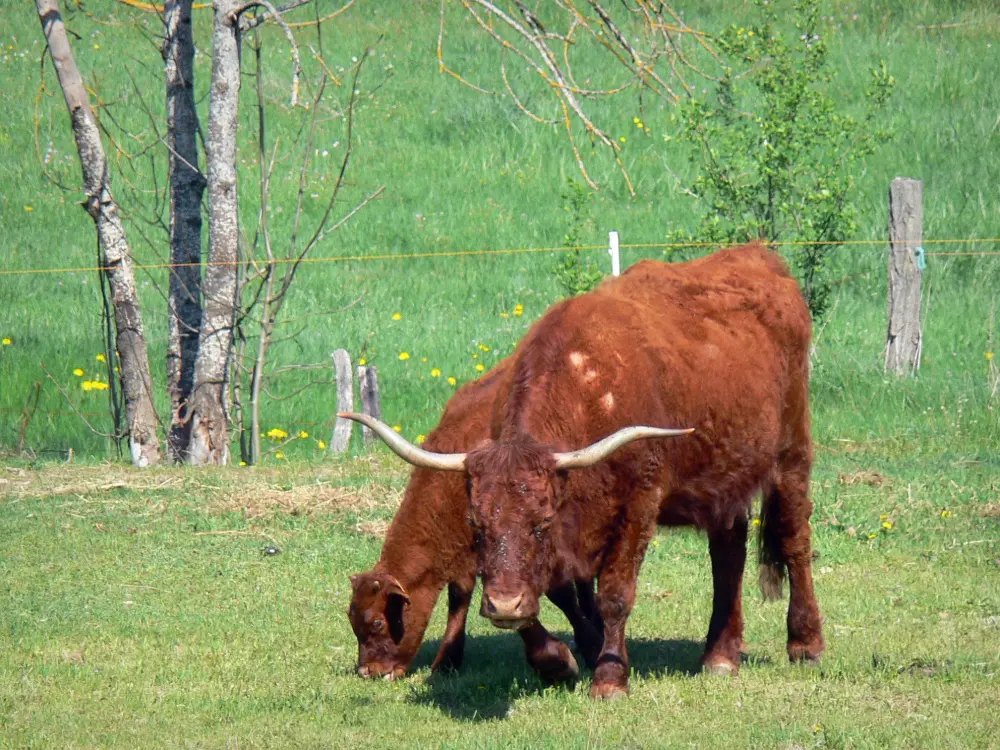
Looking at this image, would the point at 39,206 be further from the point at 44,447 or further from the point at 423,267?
the point at 44,447

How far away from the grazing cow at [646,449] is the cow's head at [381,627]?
938 mm

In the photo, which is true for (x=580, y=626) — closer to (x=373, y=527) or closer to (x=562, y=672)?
(x=562, y=672)

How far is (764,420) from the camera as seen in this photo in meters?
6.99

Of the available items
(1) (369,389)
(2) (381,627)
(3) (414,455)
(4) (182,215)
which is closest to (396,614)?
(2) (381,627)

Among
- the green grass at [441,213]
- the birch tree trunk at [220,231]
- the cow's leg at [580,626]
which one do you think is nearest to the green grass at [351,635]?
the cow's leg at [580,626]

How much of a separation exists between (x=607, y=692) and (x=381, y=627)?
1.19 m

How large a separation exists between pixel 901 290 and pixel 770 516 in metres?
6.70

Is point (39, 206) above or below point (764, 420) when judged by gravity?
above

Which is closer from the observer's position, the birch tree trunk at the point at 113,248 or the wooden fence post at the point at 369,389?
the birch tree trunk at the point at 113,248

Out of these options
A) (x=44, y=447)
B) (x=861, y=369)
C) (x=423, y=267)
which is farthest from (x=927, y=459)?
(x=423, y=267)

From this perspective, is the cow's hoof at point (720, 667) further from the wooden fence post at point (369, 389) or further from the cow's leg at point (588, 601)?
the wooden fence post at point (369, 389)

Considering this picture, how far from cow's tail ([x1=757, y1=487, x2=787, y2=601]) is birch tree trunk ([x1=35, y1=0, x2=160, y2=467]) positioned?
600 cm

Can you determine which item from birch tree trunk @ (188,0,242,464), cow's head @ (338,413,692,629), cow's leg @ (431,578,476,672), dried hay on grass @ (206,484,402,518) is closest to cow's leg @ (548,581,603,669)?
cow's leg @ (431,578,476,672)

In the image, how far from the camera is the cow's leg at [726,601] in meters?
6.92
